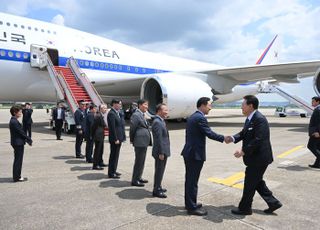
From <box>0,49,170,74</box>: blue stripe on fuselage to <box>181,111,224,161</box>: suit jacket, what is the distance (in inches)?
425

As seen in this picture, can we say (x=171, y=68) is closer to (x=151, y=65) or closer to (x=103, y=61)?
(x=151, y=65)

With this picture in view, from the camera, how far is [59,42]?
13758 millimetres

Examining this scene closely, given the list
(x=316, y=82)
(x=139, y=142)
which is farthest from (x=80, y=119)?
(x=316, y=82)

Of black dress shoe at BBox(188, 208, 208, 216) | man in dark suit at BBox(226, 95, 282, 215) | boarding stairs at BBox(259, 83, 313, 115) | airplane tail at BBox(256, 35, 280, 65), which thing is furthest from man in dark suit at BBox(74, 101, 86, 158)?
airplane tail at BBox(256, 35, 280, 65)

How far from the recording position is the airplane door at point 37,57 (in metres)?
12.8

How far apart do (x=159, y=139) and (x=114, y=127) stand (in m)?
1.57

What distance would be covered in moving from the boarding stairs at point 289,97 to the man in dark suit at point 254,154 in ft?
57.7

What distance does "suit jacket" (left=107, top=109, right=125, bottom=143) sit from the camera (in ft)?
19.2

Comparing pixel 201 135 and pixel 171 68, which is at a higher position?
pixel 171 68

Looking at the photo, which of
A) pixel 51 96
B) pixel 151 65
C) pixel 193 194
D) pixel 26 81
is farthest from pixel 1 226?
pixel 151 65

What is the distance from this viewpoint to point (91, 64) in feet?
48.0

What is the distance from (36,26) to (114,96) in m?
5.59

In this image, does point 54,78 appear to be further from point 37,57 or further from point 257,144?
point 257,144

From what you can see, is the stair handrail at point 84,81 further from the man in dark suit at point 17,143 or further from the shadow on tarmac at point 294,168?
the shadow on tarmac at point 294,168
